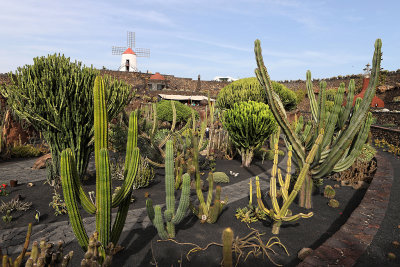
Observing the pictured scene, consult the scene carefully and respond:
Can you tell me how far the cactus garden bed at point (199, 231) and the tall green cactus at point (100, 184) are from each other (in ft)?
2.01

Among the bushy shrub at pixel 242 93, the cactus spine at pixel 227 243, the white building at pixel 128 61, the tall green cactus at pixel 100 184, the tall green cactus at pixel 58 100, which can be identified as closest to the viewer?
the cactus spine at pixel 227 243

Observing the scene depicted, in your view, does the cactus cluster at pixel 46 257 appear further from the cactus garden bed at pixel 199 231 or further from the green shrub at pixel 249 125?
the green shrub at pixel 249 125

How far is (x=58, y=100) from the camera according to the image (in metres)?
5.69

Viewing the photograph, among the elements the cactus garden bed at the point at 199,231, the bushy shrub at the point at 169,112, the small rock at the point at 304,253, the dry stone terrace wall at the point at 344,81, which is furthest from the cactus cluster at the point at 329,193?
the dry stone terrace wall at the point at 344,81

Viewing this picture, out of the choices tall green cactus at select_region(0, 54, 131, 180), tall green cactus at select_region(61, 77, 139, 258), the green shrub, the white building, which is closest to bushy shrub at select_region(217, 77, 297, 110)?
the green shrub

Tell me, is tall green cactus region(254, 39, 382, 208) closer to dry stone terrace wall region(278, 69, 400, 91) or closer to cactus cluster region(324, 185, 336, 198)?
cactus cluster region(324, 185, 336, 198)

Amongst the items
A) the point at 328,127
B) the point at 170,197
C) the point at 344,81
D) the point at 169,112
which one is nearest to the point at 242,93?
the point at 169,112

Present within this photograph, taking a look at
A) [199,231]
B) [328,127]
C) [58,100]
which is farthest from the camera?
[58,100]

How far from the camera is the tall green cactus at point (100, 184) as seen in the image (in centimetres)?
276

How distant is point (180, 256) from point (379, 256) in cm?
255

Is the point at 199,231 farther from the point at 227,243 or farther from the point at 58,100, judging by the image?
the point at 58,100

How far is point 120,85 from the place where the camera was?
22.7 feet

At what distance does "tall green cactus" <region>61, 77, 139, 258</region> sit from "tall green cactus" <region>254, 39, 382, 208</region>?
2.51 m

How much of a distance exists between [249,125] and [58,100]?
18.3 feet
